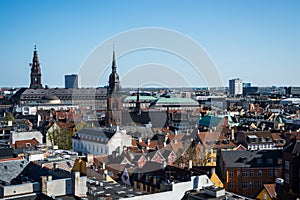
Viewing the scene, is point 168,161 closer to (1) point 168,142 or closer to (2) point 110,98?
(1) point 168,142

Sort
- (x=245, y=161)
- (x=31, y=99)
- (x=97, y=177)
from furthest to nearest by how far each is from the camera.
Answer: (x=31, y=99) < (x=245, y=161) < (x=97, y=177)

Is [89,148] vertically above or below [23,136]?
below

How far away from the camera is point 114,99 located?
7325cm

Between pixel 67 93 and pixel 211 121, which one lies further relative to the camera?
pixel 67 93

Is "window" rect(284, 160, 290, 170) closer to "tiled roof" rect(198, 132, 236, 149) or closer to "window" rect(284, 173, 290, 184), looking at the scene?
"window" rect(284, 173, 290, 184)

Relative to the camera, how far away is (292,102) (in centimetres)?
16512

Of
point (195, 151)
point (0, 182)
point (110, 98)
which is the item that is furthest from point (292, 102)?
point (0, 182)

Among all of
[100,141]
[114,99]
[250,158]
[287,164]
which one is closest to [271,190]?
[287,164]

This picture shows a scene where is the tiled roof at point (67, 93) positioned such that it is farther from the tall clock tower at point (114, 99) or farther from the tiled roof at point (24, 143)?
the tiled roof at point (24, 143)

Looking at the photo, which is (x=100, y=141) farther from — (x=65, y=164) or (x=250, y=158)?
(x=250, y=158)

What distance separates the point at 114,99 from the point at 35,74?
69.3 m

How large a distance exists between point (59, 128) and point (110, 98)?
403 inches

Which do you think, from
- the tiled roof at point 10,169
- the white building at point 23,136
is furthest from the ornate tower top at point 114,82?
the tiled roof at point 10,169

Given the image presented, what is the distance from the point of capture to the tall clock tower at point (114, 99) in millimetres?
72938
